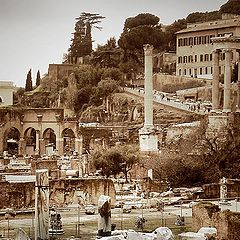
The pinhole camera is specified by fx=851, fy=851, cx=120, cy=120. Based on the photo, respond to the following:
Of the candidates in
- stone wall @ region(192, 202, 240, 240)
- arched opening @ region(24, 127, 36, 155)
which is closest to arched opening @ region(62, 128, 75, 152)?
arched opening @ region(24, 127, 36, 155)

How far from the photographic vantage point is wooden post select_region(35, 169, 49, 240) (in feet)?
55.8

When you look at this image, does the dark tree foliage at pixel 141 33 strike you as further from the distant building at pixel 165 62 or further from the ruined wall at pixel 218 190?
the ruined wall at pixel 218 190

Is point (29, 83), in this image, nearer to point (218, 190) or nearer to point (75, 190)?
point (218, 190)

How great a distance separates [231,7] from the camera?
242ft

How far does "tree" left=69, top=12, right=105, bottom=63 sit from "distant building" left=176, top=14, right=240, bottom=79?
1085cm

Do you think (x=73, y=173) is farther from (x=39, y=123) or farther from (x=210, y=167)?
(x=39, y=123)

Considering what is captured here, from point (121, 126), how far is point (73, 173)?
779 inches

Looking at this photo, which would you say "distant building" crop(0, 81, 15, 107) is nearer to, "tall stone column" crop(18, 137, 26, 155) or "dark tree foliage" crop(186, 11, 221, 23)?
"tall stone column" crop(18, 137, 26, 155)

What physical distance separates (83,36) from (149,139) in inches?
1484

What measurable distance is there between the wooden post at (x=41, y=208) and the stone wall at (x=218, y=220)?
334 cm

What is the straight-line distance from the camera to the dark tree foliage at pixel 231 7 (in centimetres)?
7256

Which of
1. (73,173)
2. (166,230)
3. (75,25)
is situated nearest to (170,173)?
(73,173)

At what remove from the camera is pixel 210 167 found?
30.4 meters

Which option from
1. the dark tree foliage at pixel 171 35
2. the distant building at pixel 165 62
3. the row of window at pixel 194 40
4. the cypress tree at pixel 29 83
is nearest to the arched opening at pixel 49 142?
the cypress tree at pixel 29 83
